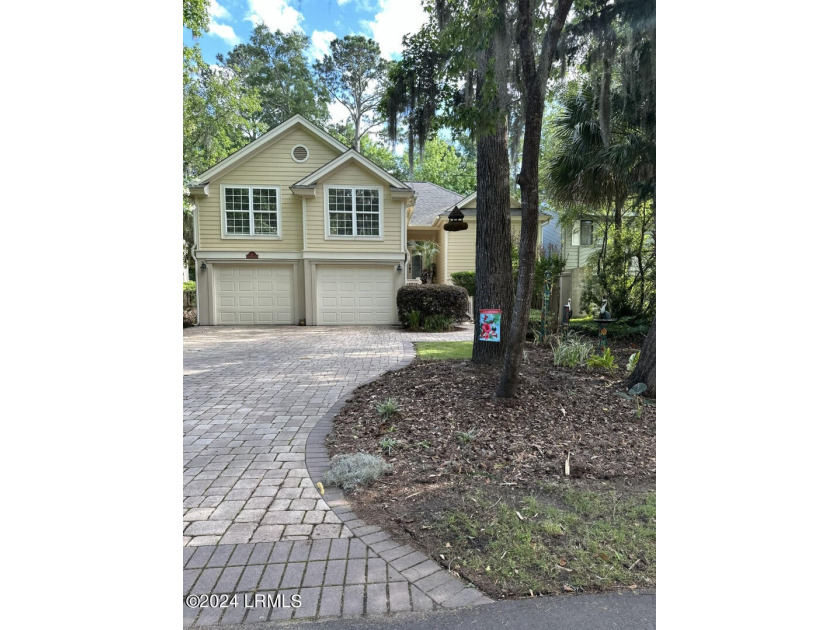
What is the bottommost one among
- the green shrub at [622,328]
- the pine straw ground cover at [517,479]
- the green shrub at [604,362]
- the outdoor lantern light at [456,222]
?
the pine straw ground cover at [517,479]

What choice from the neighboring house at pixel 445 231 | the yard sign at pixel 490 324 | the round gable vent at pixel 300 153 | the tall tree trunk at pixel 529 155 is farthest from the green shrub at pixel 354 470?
the round gable vent at pixel 300 153

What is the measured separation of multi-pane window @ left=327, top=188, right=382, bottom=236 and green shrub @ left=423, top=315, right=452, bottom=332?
3524mm

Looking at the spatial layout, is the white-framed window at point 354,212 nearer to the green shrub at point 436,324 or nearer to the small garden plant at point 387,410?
the green shrub at point 436,324

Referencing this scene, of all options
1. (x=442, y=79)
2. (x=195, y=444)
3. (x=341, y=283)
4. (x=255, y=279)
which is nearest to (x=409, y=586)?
(x=195, y=444)

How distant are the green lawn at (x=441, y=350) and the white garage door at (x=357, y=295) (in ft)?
15.1

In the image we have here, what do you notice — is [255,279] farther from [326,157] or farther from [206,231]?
[326,157]

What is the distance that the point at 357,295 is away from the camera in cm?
1411

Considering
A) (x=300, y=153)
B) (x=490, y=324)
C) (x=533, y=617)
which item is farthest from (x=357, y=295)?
(x=533, y=617)

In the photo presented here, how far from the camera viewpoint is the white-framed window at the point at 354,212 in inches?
544

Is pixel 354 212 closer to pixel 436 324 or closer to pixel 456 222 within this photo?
pixel 436 324

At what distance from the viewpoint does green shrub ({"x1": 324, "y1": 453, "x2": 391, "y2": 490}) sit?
2789mm

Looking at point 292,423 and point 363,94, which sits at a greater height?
point 363,94
